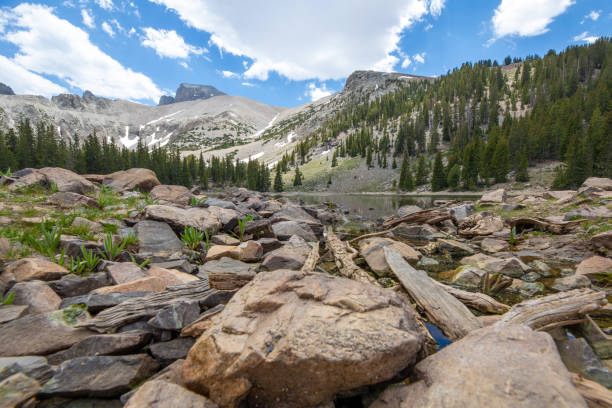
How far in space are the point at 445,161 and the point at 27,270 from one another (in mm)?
87786

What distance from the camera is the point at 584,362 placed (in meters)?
1.99

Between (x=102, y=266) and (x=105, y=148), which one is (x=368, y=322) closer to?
(x=102, y=266)

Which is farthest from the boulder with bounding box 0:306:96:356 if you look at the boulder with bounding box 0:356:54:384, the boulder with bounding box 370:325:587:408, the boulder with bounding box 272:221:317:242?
the boulder with bounding box 272:221:317:242

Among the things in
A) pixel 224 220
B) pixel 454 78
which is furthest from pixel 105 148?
pixel 454 78

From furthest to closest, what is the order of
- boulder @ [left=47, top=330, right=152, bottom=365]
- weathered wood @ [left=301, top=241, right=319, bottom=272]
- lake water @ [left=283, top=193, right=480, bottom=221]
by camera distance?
lake water @ [left=283, top=193, right=480, bottom=221]
weathered wood @ [left=301, top=241, right=319, bottom=272]
boulder @ [left=47, top=330, right=152, bottom=365]

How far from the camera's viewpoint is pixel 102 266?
401cm

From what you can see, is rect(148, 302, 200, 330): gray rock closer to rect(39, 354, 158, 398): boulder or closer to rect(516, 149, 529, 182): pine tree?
rect(39, 354, 158, 398): boulder

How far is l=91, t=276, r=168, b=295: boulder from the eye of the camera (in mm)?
3152

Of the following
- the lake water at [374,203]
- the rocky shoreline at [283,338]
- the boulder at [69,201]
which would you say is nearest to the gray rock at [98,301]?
the rocky shoreline at [283,338]

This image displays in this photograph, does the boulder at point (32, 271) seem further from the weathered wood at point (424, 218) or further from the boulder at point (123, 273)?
the weathered wood at point (424, 218)

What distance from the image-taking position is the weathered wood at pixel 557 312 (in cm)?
239

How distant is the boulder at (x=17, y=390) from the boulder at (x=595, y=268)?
8.09 metres

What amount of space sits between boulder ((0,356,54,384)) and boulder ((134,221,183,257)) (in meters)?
3.65

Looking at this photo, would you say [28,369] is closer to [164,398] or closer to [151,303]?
[151,303]
